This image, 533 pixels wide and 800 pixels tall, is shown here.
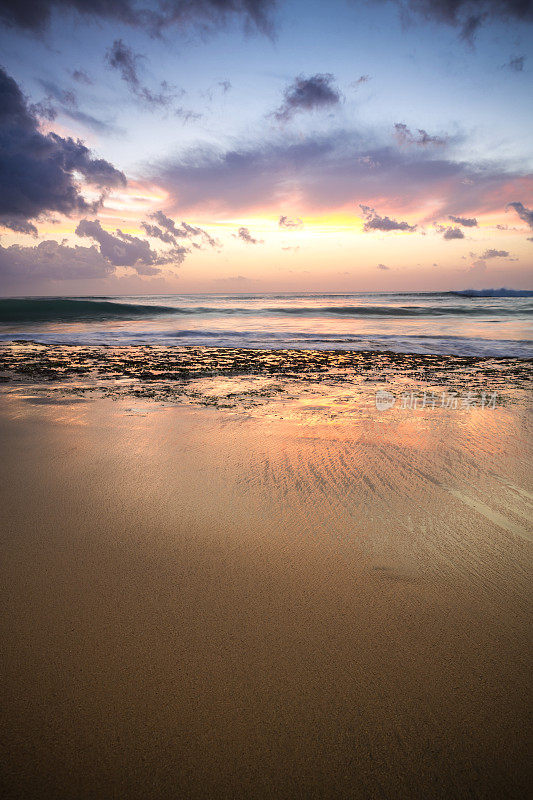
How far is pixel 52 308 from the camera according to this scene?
27969mm

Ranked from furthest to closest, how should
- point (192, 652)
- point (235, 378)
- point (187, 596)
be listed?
point (235, 378)
point (187, 596)
point (192, 652)

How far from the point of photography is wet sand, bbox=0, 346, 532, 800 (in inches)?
43.3

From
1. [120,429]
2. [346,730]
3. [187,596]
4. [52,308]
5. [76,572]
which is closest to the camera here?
[346,730]

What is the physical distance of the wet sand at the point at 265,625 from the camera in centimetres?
110

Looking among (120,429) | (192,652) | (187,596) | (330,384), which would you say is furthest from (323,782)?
(330,384)

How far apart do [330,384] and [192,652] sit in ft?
15.8

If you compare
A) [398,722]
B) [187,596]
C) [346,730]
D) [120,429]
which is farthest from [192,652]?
[120,429]

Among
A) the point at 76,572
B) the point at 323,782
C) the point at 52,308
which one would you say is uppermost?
the point at 52,308

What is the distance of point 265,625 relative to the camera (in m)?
1.52

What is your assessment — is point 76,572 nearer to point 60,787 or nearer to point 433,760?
point 60,787

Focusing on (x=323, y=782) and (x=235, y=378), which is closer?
(x=323, y=782)

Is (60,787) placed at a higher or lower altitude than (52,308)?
lower

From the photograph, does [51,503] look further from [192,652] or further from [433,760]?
[433,760]

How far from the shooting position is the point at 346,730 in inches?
46.2
